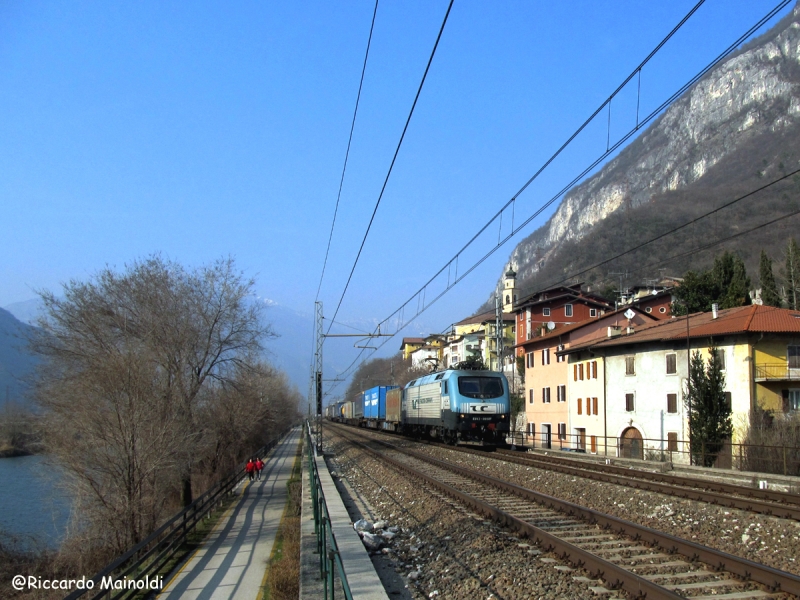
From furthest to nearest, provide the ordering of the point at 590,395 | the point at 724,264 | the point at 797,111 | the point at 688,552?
the point at 797,111 < the point at 724,264 < the point at 590,395 < the point at 688,552

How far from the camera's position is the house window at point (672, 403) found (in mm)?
33031

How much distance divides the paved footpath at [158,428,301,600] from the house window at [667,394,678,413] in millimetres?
19521

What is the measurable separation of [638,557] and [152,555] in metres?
11.8

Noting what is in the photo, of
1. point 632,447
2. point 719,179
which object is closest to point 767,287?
point 632,447

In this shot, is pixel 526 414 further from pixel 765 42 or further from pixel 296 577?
pixel 765 42

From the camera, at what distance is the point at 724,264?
55.2 m

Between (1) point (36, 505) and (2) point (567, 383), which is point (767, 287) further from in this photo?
(1) point (36, 505)

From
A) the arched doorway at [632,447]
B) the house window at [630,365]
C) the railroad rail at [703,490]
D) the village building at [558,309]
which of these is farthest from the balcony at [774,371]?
the village building at [558,309]

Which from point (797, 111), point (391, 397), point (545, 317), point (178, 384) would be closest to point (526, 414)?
point (391, 397)

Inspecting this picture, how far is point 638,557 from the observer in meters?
8.43

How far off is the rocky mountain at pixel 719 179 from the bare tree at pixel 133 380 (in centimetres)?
2071

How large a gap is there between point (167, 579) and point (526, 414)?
40.4m

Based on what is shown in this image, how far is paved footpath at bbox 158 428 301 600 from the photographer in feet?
40.9

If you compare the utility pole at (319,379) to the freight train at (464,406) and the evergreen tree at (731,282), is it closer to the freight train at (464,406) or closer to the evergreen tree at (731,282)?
the freight train at (464,406)
